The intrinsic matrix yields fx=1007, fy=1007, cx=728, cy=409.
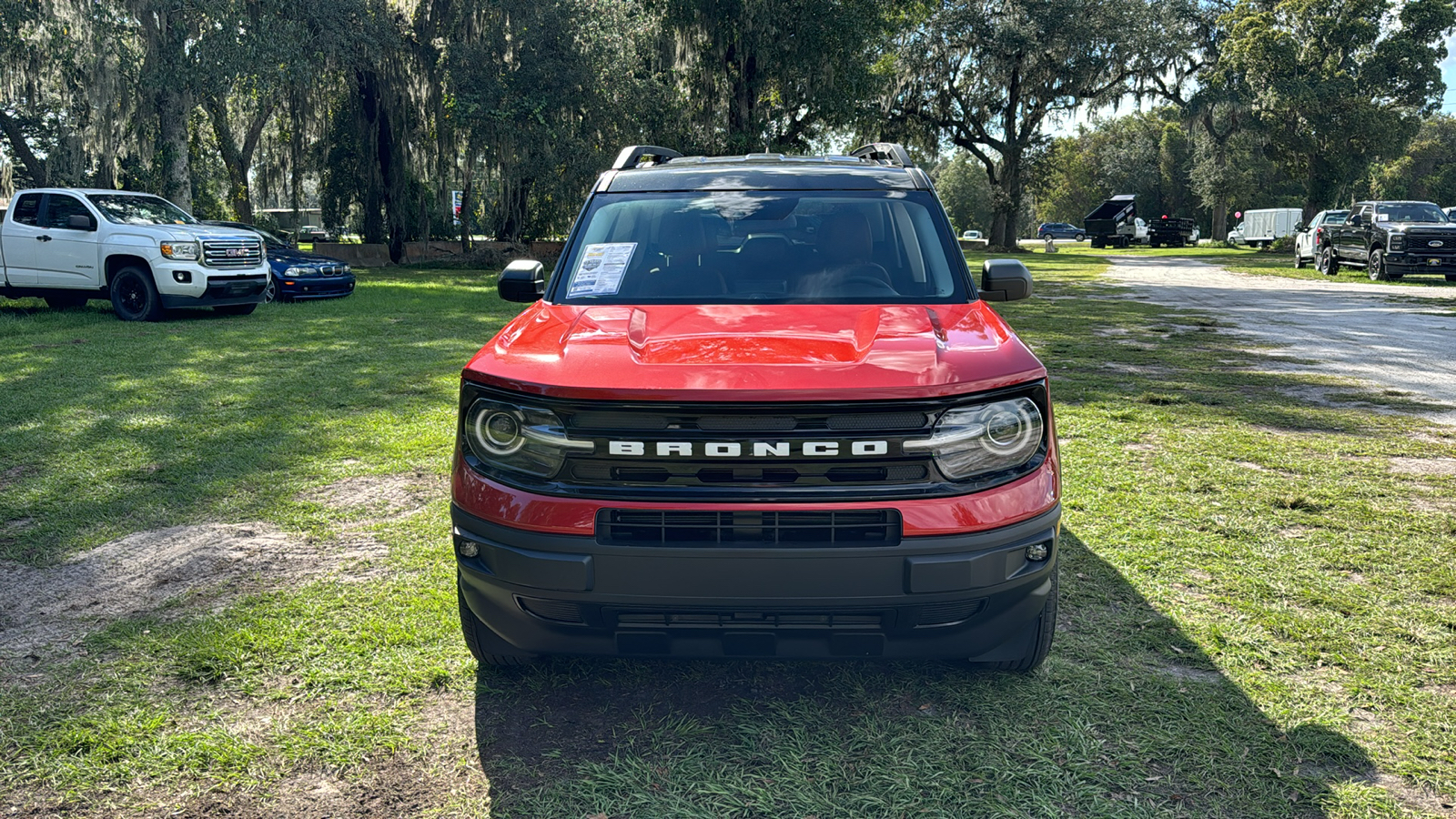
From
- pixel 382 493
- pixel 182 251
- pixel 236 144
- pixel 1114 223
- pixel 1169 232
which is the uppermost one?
pixel 236 144

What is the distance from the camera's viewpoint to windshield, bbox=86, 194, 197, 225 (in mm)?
14289

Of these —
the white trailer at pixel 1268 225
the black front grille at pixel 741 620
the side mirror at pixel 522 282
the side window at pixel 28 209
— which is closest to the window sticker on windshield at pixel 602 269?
the side mirror at pixel 522 282

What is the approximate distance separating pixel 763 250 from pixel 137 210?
1387 cm

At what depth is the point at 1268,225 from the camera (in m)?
52.6

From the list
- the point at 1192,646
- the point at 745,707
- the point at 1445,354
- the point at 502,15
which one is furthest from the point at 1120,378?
the point at 502,15

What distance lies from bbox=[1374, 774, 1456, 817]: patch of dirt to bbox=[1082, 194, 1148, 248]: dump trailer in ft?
195

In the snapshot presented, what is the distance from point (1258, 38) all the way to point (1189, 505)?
126 ft

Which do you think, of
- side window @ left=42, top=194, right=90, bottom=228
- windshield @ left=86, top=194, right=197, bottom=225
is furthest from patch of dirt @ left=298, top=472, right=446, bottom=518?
side window @ left=42, top=194, right=90, bottom=228

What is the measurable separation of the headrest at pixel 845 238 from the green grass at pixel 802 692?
5.19 ft

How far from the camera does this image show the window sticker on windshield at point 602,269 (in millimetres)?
3799

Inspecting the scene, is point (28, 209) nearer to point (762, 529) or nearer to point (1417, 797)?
point (762, 529)

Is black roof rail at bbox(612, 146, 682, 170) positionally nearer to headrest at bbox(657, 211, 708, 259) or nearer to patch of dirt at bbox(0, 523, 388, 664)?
headrest at bbox(657, 211, 708, 259)

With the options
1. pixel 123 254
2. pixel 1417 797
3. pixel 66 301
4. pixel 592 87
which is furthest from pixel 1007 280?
pixel 592 87

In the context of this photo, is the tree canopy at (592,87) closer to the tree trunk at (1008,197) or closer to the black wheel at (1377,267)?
the tree trunk at (1008,197)
